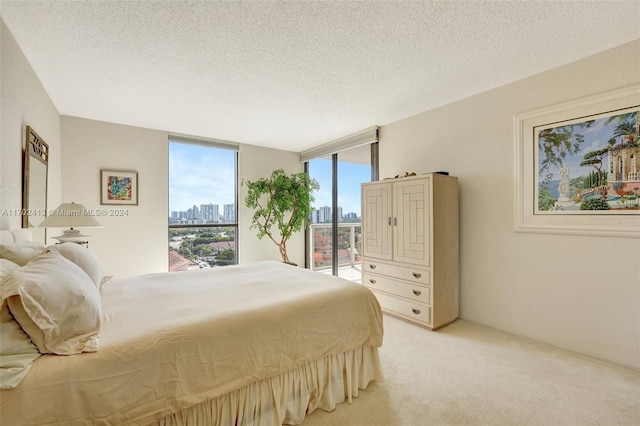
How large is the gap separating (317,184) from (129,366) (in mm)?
3965

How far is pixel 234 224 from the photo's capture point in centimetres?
490

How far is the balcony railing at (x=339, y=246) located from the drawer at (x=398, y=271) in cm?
123

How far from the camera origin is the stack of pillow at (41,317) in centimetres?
99

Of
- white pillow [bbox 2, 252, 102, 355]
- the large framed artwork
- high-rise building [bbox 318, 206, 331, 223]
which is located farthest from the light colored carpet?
high-rise building [bbox 318, 206, 331, 223]

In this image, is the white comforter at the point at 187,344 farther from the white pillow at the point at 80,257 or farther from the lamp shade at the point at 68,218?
the lamp shade at the point at 68,218

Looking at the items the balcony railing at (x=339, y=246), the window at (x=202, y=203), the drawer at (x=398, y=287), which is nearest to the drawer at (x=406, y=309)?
the drawer at (x=398, y=287)

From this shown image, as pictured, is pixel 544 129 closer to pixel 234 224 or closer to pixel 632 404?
pixel 632 404

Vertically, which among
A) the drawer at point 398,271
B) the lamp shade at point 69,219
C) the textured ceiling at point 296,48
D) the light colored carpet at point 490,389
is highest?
the textured ceiling at point 296,48

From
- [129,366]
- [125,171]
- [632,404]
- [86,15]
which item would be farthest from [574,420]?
[125,171]

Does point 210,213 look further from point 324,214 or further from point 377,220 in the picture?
point 377,220

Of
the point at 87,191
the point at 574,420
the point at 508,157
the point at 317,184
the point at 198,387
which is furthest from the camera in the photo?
the point at 317,184

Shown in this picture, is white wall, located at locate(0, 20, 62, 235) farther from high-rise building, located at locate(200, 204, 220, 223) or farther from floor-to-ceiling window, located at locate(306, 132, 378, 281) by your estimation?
floor-to-ceiling window, located at locate(306, 132, 378, 281)

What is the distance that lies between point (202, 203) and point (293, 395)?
3719 mm

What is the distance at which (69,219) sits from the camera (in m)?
2.54
